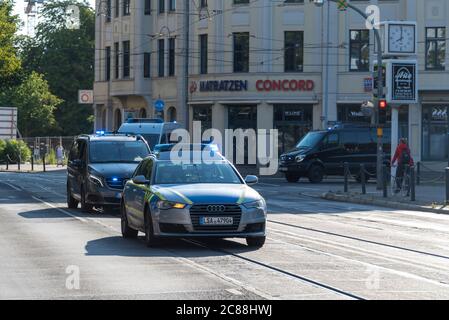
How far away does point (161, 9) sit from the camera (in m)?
61.7

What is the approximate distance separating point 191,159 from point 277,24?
3910cm

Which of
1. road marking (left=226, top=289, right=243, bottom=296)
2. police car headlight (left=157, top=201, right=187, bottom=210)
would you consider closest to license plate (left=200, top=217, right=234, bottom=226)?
police car headlight (left=157, top=201, right=187, bottom=210)

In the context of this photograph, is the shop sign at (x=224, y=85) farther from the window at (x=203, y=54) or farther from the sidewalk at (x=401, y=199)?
the sidewalk at (x=401, y=199)

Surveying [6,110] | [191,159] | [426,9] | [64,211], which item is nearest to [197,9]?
[426,9]

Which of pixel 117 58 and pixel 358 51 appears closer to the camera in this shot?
pixel 358 51

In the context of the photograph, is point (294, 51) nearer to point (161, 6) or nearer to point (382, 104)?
point (161, 6)

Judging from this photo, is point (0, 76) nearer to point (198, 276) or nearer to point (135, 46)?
point (135, 46)

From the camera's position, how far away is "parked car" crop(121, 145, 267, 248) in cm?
1541

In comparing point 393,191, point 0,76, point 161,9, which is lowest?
point 393,191

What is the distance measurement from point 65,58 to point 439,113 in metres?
52.6

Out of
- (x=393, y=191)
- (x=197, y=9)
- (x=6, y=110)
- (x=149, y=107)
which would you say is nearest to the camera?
(x=393, y=191)

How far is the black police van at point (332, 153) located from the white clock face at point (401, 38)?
323 inches

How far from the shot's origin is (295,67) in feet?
182

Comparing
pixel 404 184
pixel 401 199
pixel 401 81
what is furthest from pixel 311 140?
pixel 401 199
